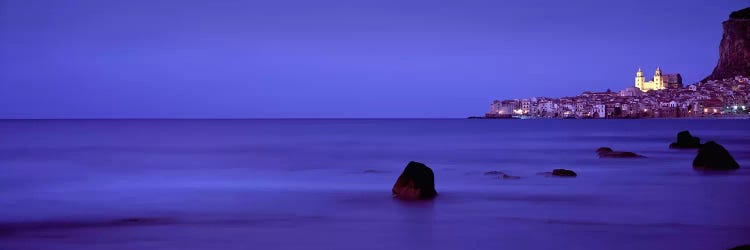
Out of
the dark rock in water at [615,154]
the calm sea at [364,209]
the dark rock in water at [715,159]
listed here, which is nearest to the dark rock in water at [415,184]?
the calm sea at [364,209]

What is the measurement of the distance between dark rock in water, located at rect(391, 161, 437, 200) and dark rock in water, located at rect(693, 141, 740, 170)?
490 inches

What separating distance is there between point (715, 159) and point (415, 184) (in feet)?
43.1

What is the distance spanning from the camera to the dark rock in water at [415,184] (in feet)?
56.9

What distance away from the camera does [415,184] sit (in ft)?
57.2

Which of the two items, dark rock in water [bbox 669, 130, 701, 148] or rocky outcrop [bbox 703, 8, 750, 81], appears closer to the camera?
dark rock in water [bbox 669, 130, 701, 148]

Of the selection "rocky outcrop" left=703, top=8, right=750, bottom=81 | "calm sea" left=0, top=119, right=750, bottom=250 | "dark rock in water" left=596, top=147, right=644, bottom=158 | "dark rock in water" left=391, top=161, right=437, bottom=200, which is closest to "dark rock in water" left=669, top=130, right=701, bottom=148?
"dark rock in water" left=596, top=147, right=644, bottom=158

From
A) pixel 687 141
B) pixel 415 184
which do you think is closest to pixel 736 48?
pixel 687 141

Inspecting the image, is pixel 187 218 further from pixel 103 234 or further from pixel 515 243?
pixel 515 243

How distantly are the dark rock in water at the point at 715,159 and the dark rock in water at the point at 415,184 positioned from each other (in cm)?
1244

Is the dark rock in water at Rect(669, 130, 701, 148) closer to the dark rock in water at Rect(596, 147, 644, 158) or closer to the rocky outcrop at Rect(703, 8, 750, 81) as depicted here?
the dark rock in water at Rect(596, 147, 644, 158)

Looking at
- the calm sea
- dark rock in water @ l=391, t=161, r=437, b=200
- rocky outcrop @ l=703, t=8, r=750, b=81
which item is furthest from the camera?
rocky outcrop @ l=703, t=8, r=750, b=81

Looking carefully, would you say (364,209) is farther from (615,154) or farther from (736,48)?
(736,48)

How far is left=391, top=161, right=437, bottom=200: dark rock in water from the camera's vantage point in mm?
17344

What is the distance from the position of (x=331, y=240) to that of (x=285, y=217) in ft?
9.62
